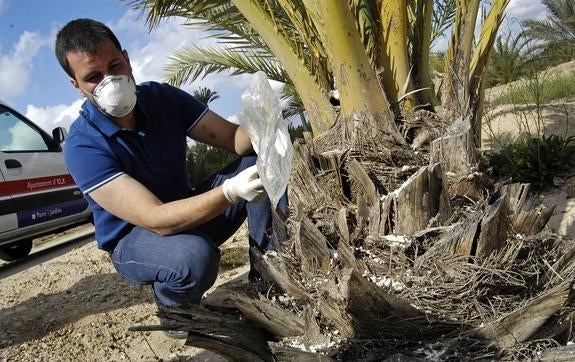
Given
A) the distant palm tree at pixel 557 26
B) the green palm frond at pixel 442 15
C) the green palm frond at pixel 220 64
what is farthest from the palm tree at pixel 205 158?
the distant palm tree at pixel 557 26

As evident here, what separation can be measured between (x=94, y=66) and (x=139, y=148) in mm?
428

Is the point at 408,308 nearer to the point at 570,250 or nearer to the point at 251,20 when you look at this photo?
the point at 570,250

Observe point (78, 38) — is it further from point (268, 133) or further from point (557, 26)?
point (557, 26)

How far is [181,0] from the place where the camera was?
128 inches

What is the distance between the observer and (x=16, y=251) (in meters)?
6.45

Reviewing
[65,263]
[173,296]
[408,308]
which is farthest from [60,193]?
[408,308]

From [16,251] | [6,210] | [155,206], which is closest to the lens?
[155,206]

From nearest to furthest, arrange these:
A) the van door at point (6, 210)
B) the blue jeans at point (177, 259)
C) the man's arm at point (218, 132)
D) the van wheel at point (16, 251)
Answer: the blue jeans at point (177, 259), the man's arm at point (218, 132), the van door at point (6, 210), the van wheel at point (16, 251)

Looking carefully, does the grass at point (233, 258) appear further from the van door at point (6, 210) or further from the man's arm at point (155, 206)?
the van door at point (6, 210)

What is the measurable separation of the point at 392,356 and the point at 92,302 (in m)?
2.86

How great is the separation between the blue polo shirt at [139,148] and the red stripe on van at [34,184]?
3.57 meters

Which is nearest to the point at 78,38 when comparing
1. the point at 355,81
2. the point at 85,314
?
the point at 355,81

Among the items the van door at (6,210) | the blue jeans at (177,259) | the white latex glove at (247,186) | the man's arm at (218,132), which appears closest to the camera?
the white latex glove at (247,186)

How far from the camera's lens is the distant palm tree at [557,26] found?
13.5 metres
